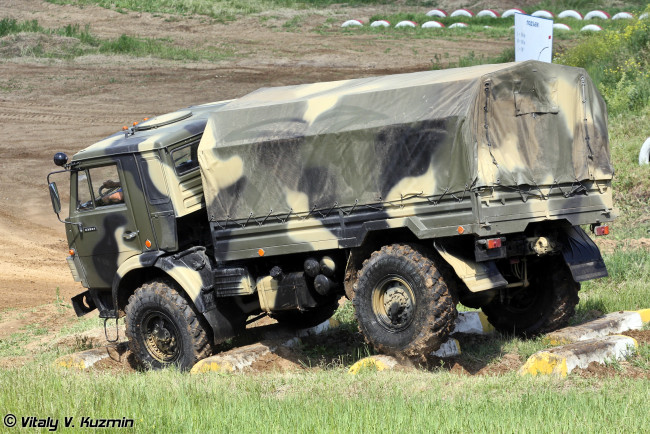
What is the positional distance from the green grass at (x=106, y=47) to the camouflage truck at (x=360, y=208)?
79.7ft

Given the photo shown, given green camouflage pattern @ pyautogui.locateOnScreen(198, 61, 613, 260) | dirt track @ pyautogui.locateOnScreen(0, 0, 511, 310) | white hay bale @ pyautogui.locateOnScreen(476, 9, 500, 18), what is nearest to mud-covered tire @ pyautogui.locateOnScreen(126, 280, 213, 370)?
green camouflage pattern @ pyautogui.locateOnScreen(198, 61, 613, 260)

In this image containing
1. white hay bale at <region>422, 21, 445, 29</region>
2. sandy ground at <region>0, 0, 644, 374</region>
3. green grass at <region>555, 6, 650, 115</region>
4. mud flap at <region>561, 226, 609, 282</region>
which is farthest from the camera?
white hay bale at <region>422, 21, 445, 29</region>

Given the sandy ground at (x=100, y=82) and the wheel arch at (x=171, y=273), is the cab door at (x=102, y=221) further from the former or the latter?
the sandy ground at (x=100, y=82)

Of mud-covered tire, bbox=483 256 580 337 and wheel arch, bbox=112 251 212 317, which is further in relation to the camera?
wheel arch, bbox=112 251 212 317

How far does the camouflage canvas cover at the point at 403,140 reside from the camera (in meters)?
8.90

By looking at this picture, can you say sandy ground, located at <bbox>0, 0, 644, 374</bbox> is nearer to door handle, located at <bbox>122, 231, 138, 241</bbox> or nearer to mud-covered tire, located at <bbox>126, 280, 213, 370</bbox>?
mud-covered tire, located at <bbox>126, 280, 213, 370</bbox>

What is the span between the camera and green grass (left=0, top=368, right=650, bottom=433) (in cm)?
660

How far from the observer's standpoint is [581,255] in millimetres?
9891

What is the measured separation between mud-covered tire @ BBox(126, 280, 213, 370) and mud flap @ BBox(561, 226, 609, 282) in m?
4.07

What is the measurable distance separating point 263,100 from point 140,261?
7.49ft

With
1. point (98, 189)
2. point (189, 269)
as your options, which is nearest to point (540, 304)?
point (189, 269)

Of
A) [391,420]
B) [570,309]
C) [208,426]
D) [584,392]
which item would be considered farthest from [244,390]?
[570,309]

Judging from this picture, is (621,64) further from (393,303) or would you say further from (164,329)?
(164,329)

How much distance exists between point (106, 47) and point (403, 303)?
1104 inches
